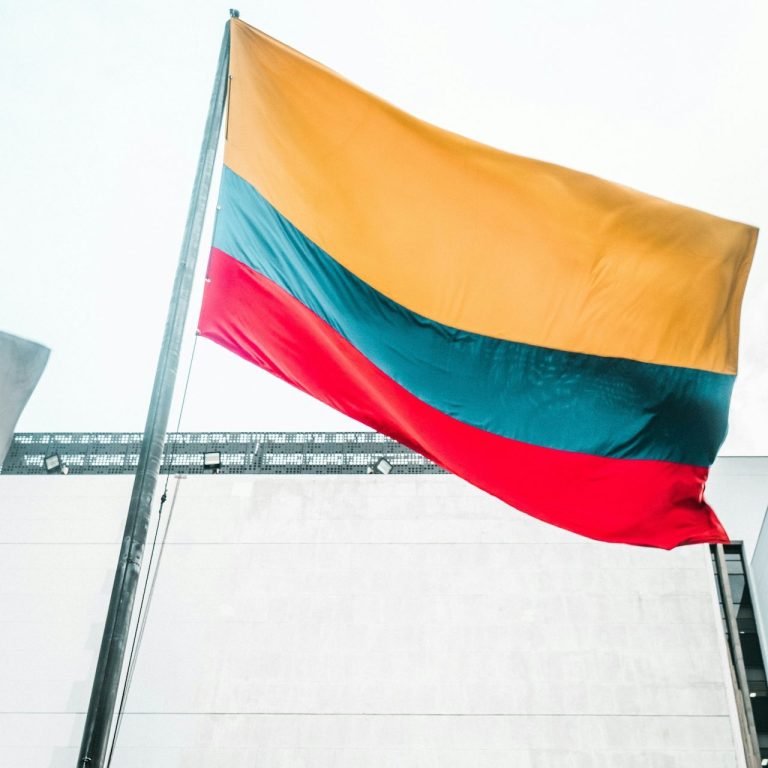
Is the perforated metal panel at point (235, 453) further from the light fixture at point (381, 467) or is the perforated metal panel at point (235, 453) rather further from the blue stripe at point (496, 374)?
the blue stripe at point (496, 374)

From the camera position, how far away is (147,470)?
3828mm

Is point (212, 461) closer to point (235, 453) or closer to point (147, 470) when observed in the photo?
point (235, 453)

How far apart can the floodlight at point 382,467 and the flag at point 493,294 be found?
1341 cm

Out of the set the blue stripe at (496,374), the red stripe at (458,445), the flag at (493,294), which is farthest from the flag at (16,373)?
the blue stripe at (496,374)

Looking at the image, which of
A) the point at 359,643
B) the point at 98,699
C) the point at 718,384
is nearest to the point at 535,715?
the point at 359,643

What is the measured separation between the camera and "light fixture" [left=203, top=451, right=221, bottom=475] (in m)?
19.1

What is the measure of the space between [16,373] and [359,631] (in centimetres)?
1375

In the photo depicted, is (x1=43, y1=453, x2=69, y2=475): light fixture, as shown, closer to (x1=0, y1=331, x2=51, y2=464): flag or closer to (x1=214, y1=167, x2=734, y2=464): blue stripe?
(x1=214, y1=167, x2=734, y2=464): blue stripe

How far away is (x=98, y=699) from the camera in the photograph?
3.26 meters

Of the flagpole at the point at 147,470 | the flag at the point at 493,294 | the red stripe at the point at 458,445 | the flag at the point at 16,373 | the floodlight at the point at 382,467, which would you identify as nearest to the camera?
the flagpole at the point at 147,470

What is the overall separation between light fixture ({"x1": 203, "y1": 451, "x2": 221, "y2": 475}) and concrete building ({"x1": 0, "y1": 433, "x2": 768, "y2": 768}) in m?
0.34

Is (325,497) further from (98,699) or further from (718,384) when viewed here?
(98,699)

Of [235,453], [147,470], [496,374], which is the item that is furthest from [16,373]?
[235,453]

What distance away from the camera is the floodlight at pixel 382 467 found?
750 inches
